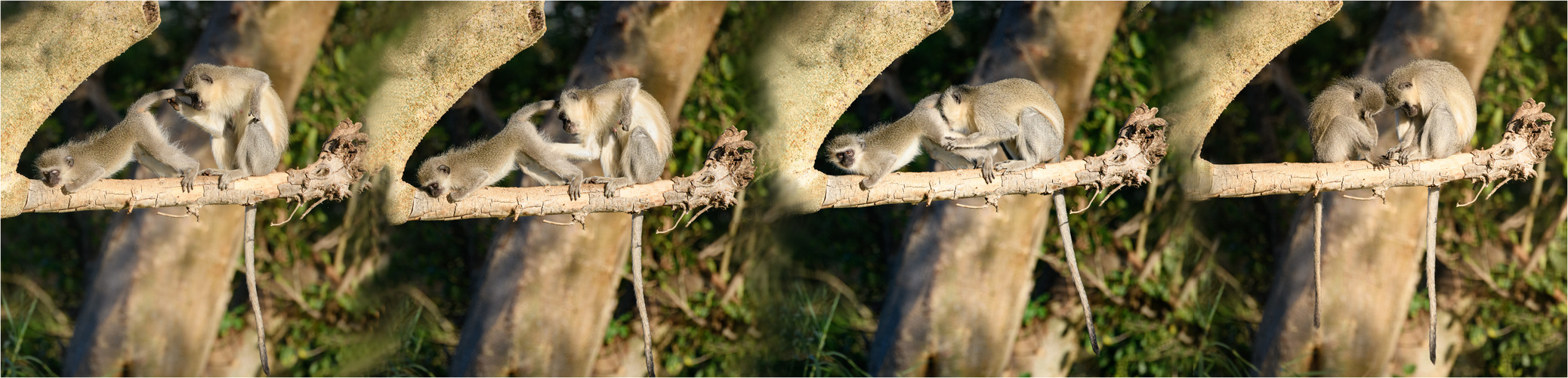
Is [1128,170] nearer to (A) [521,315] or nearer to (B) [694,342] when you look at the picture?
(B) [694,342]

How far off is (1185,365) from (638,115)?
384 cm

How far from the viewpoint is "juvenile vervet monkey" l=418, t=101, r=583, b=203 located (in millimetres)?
5156

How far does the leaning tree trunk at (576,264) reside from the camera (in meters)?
5.42

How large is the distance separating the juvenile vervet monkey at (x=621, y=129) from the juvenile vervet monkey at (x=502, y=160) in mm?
168

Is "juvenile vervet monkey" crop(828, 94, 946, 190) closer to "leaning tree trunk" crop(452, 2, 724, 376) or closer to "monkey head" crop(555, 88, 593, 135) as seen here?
"leaning tree trunk" crop(452, 2, 724, 376)

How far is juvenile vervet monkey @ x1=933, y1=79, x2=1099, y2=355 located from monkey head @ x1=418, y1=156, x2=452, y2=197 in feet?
9.82

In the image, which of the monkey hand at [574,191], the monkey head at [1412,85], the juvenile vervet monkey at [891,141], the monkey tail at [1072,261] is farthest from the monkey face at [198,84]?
the monkey head at [1412,85]

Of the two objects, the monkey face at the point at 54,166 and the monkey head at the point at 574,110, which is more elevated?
the monkey head at the point at 574,110

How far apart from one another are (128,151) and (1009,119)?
5.55 m

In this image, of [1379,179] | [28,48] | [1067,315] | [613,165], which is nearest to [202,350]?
[28,48]

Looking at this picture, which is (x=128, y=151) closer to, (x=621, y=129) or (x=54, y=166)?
(x=54, y=166)

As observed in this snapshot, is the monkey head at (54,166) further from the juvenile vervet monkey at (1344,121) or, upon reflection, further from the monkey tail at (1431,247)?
the monkey tail at (1431,247)

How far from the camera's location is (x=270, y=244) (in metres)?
6.06

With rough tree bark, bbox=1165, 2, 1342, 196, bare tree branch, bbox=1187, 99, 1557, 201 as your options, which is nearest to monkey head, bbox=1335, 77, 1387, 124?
bare tree branch, bbox=1187, 99, 1557, 201
